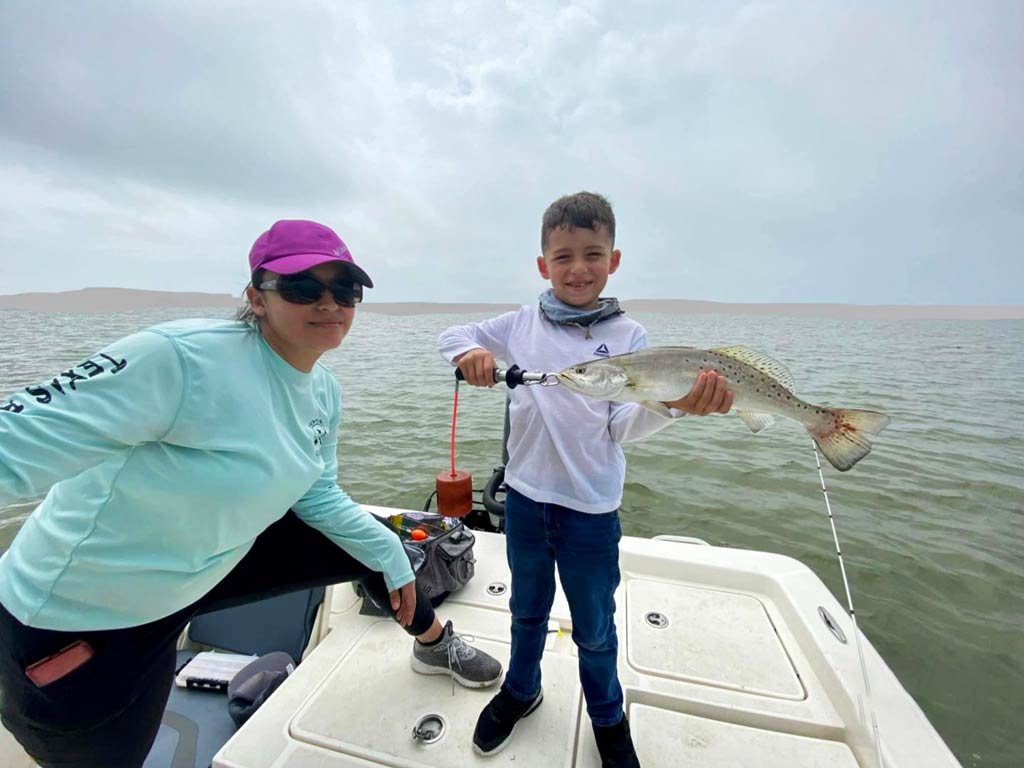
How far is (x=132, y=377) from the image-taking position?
4.60ft

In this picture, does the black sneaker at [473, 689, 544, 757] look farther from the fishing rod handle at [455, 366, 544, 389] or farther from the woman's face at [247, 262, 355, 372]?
the woman's face at [247, 262, 355, 372]

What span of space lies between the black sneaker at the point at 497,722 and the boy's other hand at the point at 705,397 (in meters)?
1.62

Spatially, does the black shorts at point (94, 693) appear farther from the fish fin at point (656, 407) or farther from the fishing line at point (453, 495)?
the fishing line at point (453, 495)

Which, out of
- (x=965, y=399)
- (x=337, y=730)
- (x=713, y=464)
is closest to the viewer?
(x=337, y=730)

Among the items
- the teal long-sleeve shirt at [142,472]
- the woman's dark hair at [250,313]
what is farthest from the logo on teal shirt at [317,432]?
the woman's dark hair at [250,313]

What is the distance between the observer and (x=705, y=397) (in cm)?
205

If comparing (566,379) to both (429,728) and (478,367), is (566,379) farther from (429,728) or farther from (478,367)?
(429,728)

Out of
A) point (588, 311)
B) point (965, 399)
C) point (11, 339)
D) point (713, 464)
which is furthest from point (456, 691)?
point (11, 339)

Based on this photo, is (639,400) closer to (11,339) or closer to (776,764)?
(776,764)

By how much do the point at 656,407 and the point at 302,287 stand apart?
1562 millimetres

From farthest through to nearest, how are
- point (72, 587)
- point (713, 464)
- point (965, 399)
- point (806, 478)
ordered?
1. point (965, 399)
2. point (713, 464)
3. point (806, 478)
4. point (72, 587)

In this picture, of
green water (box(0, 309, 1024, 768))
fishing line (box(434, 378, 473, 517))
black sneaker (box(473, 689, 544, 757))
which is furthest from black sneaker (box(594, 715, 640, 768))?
green water (box(0, 309, 1024, 768))

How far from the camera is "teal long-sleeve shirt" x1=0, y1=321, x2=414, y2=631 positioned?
4.31 ft

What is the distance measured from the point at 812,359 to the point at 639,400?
2117 centimetres
